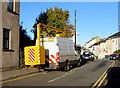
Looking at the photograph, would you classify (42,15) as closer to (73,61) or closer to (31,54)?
(73,61)

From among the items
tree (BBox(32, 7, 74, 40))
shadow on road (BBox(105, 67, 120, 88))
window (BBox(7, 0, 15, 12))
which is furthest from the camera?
tree (BBox(32, 7, 74, 40))

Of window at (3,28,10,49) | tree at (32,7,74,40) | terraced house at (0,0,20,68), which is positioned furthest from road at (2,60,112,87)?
tree at (32,7,74,40)

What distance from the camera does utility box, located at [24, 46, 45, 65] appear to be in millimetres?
15094

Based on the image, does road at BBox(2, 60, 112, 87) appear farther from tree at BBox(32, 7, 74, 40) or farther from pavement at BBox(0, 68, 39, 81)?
tree at BBox(32, 7, 74, 40)

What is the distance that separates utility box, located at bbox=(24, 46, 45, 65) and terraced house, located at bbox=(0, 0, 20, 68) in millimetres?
2349

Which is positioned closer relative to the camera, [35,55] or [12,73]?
[12,73]

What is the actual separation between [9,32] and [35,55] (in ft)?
14.1

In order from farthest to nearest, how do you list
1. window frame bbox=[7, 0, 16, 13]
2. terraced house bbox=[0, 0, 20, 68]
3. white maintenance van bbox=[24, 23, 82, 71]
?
window frame bbox=[7, 0, 16, 13]
terraced house bbox=[0, 0, 20, 68]
white maintenance van bbox=[24, 23, 82, 71]

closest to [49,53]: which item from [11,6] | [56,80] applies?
[56,80]

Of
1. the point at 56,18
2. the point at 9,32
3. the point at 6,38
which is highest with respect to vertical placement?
the point at 56,18

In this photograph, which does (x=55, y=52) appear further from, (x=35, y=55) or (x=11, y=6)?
(x=11, y=6)

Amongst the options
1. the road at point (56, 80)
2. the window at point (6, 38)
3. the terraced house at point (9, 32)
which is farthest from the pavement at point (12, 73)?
the window at point (6, 38)

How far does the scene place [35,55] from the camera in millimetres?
15125

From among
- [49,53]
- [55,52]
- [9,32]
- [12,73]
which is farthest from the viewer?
[9,32]
